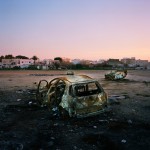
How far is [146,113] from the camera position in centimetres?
975

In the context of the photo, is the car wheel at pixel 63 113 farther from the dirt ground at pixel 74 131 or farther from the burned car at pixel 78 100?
the dirt ground at pixel 74 131

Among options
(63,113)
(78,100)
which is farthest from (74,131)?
(63,113)

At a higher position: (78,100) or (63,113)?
(78,100)

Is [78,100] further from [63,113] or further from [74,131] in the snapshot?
[74,131]

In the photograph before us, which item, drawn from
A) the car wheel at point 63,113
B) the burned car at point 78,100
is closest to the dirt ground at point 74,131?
the car wheel at point 63,113

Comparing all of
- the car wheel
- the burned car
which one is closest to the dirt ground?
the car wheel

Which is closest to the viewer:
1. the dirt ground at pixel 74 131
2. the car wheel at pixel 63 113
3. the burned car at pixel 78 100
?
the dirt ground at pixel 74 131

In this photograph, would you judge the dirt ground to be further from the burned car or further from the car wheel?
the burned car

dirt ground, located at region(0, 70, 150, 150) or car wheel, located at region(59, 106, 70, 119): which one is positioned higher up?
car wheel, located at region(59, 106, 70, 119)

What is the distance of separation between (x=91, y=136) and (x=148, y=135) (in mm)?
1604

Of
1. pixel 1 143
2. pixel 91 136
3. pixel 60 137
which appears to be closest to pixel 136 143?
pixel 91 136

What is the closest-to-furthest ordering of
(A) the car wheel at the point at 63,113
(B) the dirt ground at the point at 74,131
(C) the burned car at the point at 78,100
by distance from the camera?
(B) the dirt ground at the point at 74,131 → (C) the burned car at the point at 78,100 → (A) the car wheel at the point at 63,113

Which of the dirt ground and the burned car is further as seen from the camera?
the burned car

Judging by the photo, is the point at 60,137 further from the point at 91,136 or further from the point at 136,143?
the point at 136,143
